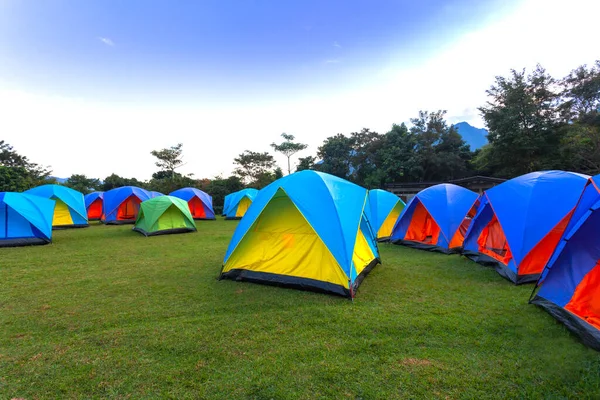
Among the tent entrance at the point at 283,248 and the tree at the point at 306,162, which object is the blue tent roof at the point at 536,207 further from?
the tree at the point at 306,162

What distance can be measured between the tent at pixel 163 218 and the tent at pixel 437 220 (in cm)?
914

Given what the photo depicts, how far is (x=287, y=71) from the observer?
12164 millimetres

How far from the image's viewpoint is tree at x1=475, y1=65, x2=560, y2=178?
19.4m

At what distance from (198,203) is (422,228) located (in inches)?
606

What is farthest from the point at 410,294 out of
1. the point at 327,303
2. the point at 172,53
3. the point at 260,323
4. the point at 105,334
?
the point at 172,53

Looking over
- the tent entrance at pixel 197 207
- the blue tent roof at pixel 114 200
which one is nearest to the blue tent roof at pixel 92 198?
the blue tent roof at pixel 114 200

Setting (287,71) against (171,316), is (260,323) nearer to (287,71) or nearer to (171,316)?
(171,316)

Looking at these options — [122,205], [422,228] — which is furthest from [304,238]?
[122,205]

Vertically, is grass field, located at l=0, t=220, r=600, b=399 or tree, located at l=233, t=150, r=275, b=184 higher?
tree, located at l=233, t=150, r=275, b=184

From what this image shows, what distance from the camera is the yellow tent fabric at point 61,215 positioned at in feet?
42.3

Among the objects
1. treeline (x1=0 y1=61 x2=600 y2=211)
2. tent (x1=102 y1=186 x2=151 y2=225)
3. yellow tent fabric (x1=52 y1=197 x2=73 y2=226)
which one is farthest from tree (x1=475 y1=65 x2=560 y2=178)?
yellow tent fabric (x1=52 y1=197 x2=73 y2=226)

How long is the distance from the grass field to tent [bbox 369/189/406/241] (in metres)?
4.42

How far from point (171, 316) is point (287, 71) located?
1153cm

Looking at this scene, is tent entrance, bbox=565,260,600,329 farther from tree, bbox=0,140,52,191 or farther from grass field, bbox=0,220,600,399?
tree, bbox=0,140,52,191
